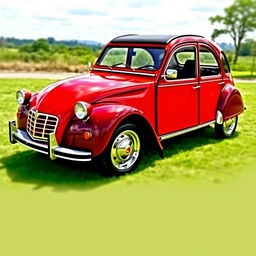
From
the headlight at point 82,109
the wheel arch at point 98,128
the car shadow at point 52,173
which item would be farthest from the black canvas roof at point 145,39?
the car shadow at point 52,173

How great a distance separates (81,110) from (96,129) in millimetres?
311

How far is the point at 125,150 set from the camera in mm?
4852

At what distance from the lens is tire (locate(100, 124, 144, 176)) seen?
15.3 feet

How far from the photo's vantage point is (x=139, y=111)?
4.92 m

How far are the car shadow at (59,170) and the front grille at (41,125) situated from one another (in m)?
0.52

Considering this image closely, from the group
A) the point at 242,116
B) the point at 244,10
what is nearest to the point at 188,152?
the point at 242,116

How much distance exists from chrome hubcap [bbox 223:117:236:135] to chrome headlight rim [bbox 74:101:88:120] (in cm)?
345

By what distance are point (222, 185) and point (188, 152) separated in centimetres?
147

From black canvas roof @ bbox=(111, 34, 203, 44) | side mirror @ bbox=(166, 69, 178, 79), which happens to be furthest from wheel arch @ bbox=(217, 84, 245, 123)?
black canvas roof @ bbox=(111, 34, 203, 44)

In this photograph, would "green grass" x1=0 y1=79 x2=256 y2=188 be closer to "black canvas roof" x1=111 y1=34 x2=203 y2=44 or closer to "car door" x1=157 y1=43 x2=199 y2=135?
"car door" x1=157 y1=43 x2=199 y2=135

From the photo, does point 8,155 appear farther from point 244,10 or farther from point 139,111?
point 244,10

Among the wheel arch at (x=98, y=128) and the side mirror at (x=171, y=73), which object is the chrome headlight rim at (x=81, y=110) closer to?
the wheel arch at (x=98, y=128)

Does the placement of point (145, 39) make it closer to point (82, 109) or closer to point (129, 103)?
point (129, 103)

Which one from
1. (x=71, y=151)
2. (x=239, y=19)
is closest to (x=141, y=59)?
(x=71, y=151)
